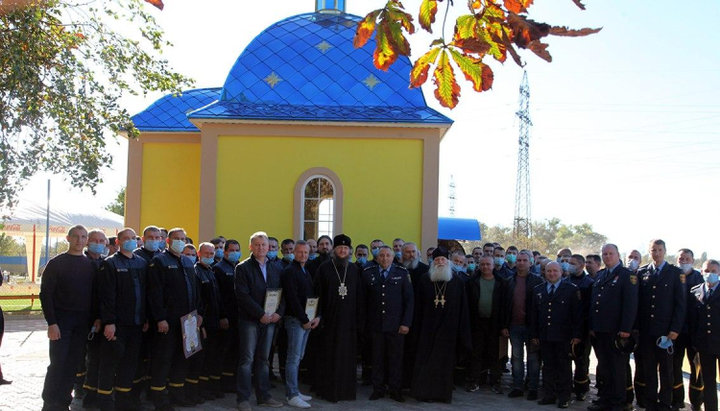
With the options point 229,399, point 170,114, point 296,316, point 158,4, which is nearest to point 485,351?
point 296,316

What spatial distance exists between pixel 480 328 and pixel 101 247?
18.2 ft

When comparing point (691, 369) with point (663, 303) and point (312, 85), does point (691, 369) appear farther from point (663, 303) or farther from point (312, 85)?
point (312, 85)

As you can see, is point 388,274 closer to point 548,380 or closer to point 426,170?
point 548,380

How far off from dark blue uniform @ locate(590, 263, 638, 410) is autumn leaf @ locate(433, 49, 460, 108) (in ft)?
20.4

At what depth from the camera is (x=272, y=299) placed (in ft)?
29.2

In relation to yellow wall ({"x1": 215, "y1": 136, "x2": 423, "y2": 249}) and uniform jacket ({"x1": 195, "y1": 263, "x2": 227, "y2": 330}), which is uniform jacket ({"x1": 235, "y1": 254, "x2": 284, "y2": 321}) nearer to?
uniform jacket ({"x1": 195, "y1": 263, "x2": 227, "y2": 330})

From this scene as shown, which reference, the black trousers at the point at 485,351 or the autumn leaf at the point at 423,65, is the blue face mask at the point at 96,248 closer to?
the black trousers at the point at 485,351

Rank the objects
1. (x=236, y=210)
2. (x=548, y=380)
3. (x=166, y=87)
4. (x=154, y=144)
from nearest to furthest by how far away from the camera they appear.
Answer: (x=548, y=380)
(x=166, y=87)
(x=236, y=210)
(x=154, y=144)

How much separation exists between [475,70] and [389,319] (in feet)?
21.6

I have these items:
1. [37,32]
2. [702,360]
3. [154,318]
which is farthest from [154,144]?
[702,360]

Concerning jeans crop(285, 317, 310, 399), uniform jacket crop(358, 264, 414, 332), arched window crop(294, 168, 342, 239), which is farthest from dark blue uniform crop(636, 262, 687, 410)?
arched window crop(294, 168, 342, 239)

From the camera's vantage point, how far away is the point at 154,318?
8305mm

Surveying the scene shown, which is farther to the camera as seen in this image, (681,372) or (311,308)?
(681,372)

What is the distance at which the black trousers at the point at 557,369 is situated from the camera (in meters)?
9.52
